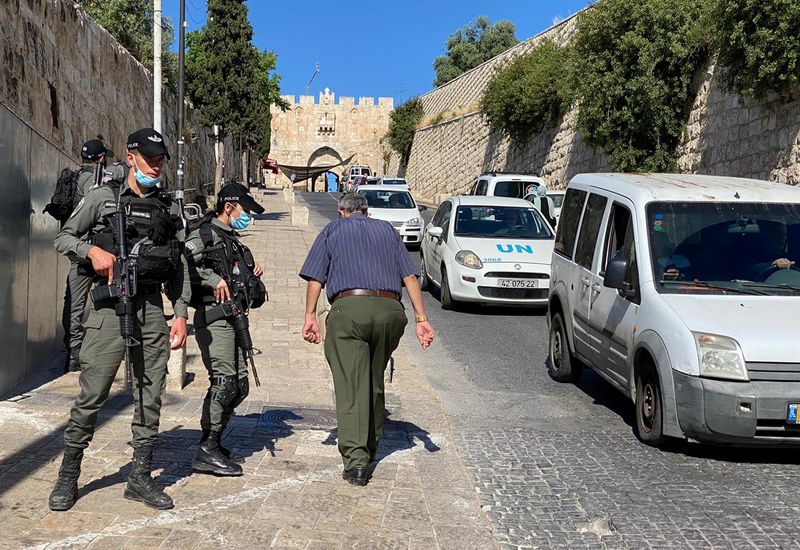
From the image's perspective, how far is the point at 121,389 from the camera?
736cm

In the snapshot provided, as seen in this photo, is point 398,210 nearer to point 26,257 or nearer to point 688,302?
point 26,257

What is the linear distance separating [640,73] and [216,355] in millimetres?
21327

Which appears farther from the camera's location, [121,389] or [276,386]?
[276,386]

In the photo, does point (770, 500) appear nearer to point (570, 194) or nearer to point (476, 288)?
point (570, 194)

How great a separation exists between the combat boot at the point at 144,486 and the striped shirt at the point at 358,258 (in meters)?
1.38

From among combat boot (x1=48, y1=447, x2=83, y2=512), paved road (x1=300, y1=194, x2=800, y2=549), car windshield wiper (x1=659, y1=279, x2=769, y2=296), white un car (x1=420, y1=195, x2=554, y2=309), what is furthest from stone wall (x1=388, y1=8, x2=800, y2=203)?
combat boot (x1=48, y1=447, x2=83, y2=512)

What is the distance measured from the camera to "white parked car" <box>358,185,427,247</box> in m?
22.1

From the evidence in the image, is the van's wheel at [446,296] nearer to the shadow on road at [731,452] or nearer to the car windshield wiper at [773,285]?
the shadow on road at [731,452]

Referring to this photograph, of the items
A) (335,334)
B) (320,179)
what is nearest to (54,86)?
(335,334)

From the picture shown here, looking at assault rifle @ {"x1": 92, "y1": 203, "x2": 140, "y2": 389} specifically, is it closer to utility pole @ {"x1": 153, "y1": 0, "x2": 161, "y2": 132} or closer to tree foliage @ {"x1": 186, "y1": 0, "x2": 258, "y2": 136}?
utility pole @ {"x1": 153, "y1": 0, "x2": 161, "y2": 132}

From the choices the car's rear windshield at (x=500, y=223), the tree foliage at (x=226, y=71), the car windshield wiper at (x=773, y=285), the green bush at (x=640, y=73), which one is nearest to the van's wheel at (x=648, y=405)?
the car windshield wiper at (x=773, y=285)

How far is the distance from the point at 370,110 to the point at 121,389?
86.6 meters

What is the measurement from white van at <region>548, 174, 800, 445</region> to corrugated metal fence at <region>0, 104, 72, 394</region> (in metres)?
4.47

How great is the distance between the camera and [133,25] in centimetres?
2936
